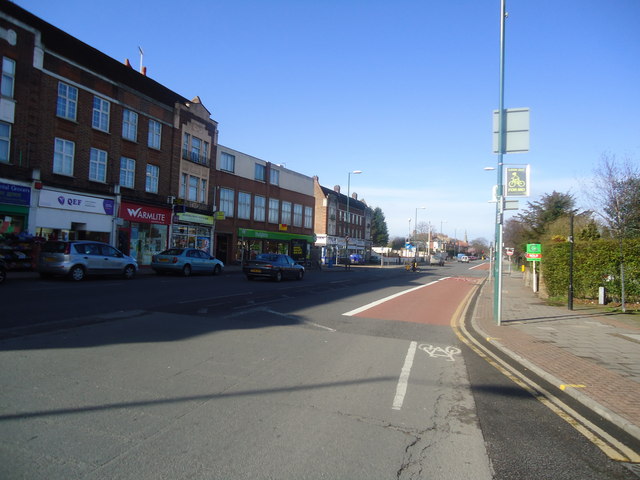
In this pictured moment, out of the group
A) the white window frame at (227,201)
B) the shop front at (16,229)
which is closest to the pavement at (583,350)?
the shop front at (16,229)

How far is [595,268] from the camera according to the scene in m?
16.6

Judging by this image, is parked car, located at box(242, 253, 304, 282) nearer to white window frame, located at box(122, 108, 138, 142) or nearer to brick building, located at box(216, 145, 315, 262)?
white window frame, located at box(122, 108, 138, 142)

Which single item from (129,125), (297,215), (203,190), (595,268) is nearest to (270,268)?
(129,125)

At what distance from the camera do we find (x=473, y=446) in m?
3.83

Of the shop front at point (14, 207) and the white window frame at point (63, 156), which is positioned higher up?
the white window frame at point (63, 156)

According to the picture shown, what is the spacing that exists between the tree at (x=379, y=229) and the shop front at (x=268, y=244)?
192ft

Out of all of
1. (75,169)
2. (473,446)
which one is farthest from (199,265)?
(473,446)

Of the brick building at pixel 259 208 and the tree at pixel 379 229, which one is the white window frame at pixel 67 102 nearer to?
the brick building at pixel 259 208

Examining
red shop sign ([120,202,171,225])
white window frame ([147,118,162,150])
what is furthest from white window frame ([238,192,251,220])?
white window frame ([147,118,162,150])

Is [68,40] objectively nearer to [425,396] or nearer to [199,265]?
[199,265]

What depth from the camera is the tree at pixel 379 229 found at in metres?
103

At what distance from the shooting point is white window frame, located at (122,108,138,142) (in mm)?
25625

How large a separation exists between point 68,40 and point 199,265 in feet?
46.9

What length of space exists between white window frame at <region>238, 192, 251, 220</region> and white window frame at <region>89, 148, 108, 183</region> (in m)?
14.3
